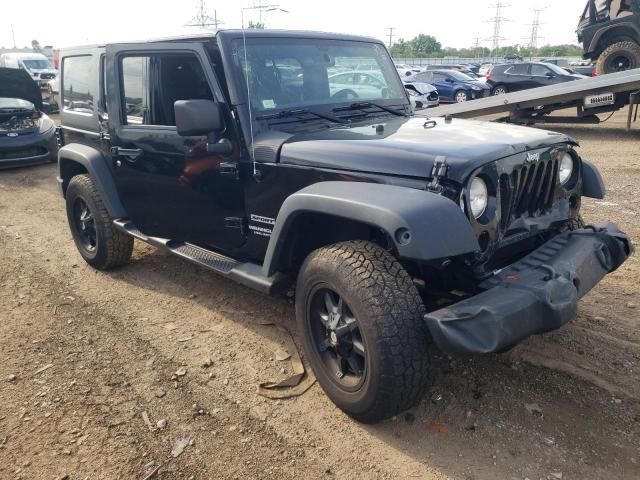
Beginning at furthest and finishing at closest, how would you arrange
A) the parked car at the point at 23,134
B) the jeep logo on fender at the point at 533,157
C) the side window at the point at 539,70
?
1. the side window at the point at 539,70
2. the parked car at the point at 23,134
3. the jeep logo on fender at the point at 533,157

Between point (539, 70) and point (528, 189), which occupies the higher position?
point (539, 70)

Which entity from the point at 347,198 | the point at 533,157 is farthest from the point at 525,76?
the point at 347,198

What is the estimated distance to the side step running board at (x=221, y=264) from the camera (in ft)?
10.8

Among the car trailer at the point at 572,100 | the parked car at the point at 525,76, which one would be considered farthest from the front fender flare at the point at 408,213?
the parked car at the point at 525,76

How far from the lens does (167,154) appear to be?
385 cm

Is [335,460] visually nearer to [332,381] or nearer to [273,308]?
[332,381]

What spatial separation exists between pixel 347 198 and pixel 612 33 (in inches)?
671

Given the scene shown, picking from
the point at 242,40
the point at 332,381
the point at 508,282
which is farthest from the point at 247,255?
the point at 508,282

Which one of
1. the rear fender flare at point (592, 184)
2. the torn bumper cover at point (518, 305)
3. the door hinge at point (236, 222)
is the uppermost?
the rear fender flare at point (592, 184)

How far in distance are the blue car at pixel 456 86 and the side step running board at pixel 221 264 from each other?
57.6 feet

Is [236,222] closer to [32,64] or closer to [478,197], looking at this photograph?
[478,197]

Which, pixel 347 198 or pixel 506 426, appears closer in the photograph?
pixel 347 198

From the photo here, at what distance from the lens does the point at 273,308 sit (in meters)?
4.19

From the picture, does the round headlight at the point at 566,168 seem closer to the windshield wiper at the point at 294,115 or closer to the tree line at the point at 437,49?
the windshield wiper at the point at 294,115
